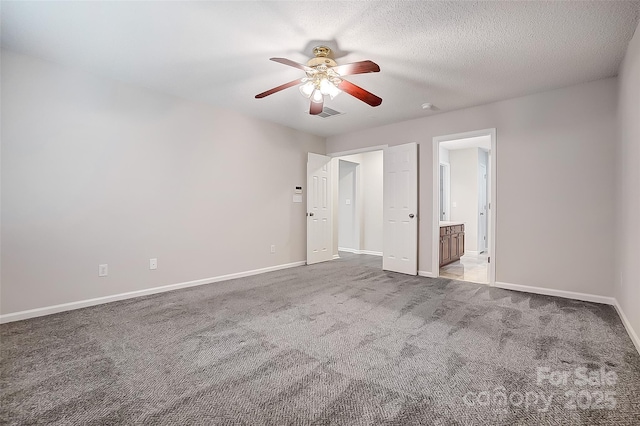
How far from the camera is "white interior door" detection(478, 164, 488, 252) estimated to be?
24.1 ft

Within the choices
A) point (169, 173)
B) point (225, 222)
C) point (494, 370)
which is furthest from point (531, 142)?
point (169, 173)

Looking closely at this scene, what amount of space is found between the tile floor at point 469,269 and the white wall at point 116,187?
3241 mm

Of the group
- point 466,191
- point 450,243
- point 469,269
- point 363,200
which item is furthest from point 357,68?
point 466,191

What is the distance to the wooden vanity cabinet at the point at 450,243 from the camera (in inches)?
204

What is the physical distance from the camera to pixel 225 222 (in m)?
4.47

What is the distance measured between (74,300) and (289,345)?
2.56 metres

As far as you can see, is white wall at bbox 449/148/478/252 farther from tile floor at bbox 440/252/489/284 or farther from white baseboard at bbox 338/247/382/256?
white baseboard at bbox 338/247/382/256

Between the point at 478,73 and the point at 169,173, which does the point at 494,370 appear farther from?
the point at 169,173

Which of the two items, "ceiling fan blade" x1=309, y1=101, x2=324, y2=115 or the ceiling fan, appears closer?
the ceiling fan

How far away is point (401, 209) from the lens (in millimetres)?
5039

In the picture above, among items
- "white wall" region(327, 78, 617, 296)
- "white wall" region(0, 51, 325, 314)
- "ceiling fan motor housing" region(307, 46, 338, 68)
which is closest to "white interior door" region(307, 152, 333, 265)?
"white wall" region(0, 51, 325, 314)

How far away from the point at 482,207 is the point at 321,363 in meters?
7.04

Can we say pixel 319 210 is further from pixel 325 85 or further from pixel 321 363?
pixel 321 363

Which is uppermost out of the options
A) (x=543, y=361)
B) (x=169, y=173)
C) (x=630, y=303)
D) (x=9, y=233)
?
(x=169, y=173)
